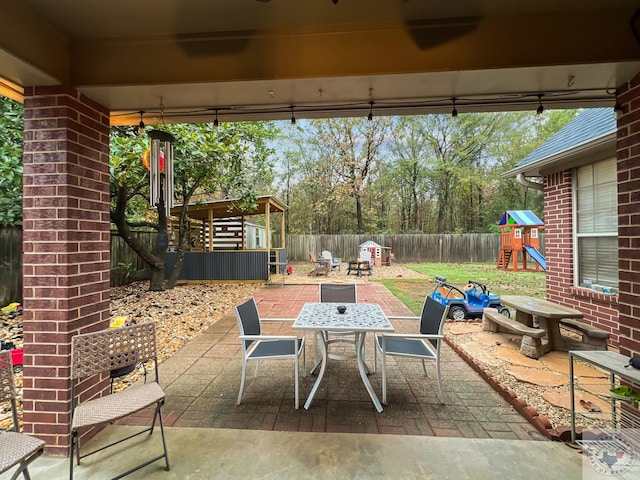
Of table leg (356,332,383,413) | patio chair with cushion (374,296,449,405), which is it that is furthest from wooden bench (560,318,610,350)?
table leg (356,332,383,413)

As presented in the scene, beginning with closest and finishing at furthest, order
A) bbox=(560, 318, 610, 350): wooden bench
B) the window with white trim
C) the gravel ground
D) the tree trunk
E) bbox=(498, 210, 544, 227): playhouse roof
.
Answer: the gravel ground
bbox=(560, 318, 610, 350): wooden bench
the window with white trim
the tree trunk
bbox=(498, 210, 544, 227): playhouse roof

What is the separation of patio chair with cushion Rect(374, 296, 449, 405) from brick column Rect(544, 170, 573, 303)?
3.08 meters

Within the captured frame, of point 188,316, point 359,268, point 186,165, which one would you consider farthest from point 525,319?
point 359,268

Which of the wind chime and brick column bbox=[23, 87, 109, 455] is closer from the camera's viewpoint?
brick column bbox=[23, 87, 109, 455]

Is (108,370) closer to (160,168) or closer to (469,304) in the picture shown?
(160,168)

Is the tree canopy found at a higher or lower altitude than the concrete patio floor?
higher

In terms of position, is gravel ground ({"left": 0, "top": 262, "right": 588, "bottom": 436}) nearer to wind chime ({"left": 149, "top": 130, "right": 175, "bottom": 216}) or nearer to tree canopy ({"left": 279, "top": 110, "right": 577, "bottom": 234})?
wind chime ({"left": 149, "top": 130, "right": 175, "bottom": 216})

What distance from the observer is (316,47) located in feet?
6.04

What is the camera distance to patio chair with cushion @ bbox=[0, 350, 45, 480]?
1.28 m

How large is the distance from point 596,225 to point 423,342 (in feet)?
10.5

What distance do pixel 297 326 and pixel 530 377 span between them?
2.34 meters

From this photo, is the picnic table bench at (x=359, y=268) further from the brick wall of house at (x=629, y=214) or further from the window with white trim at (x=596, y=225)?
the brick wall of house at (x=629, y=214)

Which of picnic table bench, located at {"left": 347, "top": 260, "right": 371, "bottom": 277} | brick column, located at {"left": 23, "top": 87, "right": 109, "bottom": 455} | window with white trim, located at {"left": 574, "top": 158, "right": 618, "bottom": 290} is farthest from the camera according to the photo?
picnic table bench, located at {"left": 347, "top": 260, "right": 371, "bottom": 277}

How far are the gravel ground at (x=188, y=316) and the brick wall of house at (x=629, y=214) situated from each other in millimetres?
836
